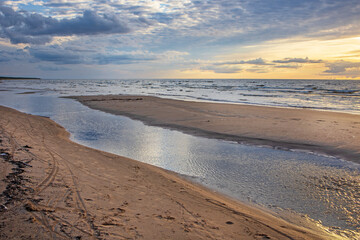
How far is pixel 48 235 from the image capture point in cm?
357

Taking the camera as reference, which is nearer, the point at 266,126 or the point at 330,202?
the point at 330,202

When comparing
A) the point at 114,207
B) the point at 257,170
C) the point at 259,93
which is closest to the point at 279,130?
the point at 257,170

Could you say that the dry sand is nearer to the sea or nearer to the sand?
the sand

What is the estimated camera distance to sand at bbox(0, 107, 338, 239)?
3871mm

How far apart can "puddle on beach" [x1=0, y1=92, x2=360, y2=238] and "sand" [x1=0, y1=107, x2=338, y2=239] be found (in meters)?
0.75

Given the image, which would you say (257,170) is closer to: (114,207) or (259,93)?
(114,207)

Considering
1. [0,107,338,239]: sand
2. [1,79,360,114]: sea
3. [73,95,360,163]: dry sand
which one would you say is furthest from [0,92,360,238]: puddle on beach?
[1,79,360,114]: sea

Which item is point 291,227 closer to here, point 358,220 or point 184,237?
point 358,220

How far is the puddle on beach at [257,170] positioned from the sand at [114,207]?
0.75 m

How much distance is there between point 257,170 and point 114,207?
5158 mm

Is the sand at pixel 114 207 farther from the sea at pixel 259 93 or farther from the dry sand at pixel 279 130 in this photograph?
the sea at pixel 259 93

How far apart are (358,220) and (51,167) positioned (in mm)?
7753

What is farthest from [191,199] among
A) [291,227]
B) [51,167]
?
[51,167]

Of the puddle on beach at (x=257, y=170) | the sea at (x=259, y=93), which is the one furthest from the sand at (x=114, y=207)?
the sea at (x=259, y=93)
